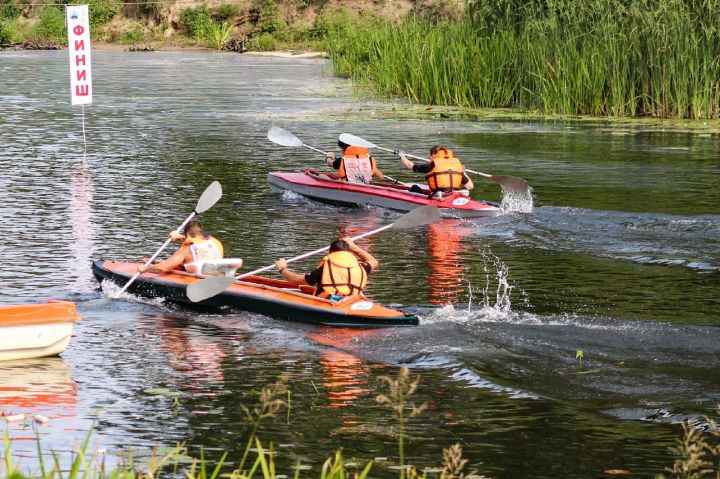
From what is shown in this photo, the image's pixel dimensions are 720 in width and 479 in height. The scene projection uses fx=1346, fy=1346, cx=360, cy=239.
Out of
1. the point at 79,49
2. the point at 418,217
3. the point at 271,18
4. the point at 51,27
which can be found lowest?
the point at 418,217

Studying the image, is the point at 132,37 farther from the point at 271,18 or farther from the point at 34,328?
the point at 34,328

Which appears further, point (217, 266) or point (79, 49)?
point (79, 49)

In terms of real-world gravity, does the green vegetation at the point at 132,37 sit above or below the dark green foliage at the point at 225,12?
below

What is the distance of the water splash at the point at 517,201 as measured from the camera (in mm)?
16269

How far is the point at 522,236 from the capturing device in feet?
49.7

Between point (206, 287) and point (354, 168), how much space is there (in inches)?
284

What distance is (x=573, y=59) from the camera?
24078mm

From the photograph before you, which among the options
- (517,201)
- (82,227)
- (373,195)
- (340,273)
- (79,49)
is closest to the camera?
(340,273)

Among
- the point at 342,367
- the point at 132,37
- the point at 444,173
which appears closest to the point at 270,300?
the point at 342,367

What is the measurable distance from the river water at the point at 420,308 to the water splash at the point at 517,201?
142 millimetres

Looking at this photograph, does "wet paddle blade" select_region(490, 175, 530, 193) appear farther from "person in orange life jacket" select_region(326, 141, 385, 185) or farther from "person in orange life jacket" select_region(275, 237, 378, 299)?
"person in orange life jacket" select_region(275, 237, 378, 299)

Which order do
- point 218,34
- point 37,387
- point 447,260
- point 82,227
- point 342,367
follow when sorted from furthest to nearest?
point 218,34, point 82,227, point 447,260, point 342,367, point 37,387

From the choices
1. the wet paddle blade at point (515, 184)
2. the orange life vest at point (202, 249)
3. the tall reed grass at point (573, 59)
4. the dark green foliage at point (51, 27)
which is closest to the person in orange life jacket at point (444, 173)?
the wet paddle blade at point (515, 184)

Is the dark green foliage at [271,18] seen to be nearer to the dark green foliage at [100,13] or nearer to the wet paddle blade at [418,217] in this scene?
the dark green foliage at [100,13]
